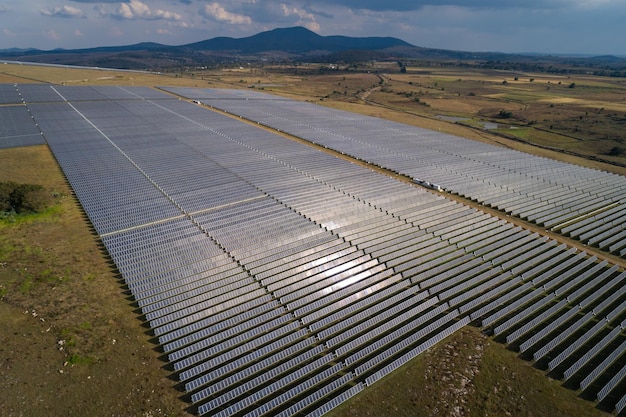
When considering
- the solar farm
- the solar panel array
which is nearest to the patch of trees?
the solar farm

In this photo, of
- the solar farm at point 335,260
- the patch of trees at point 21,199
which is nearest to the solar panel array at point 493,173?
the solar farm at point 335,260

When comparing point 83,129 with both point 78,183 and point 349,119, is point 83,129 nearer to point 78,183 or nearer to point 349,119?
point 78,183

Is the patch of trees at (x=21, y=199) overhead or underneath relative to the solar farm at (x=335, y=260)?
overhead

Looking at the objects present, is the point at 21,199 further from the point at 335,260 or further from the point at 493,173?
the point at 493,173

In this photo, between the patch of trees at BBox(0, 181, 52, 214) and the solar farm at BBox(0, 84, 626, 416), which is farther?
the patch of trees at BBox(0, 181, 52, 214)

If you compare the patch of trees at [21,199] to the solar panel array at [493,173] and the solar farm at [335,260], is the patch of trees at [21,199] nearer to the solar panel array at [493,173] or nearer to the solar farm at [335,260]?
the solar farm at [335,260]

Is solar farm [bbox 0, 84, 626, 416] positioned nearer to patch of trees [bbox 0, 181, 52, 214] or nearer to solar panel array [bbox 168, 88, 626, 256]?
solar panel array [bbox 168, 88, 626, 256]
